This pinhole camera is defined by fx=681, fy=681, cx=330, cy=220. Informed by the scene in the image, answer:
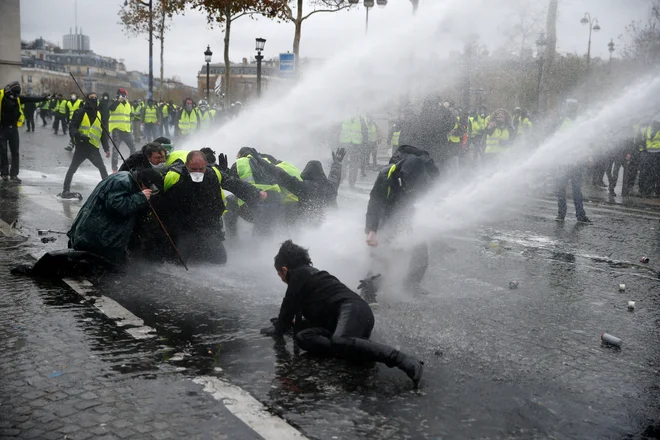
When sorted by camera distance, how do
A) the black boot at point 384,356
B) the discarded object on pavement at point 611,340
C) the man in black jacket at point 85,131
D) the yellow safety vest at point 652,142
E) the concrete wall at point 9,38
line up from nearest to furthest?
the black boot at point 384,356 < the discarded object on pavement at point 611,340 < the man in black jacket at point 85,131 < the yellow safety vest at point 652,142 < the concrete wall at point 9,38

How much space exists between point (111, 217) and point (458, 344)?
3722 mm

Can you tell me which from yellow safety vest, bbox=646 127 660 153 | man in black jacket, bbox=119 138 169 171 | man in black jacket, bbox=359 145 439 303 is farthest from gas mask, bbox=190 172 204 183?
yellow safety vest, bbox=646 127 660 153

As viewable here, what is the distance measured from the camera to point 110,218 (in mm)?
6820

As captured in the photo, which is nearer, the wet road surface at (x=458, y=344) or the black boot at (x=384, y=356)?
the wet road surface at (x=458, y=344)

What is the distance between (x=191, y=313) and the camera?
5.64m

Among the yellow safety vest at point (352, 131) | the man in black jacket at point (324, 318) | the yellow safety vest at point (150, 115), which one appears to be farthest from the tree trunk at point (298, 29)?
the man in black jacket at point (324, 318)

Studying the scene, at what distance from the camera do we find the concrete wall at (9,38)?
22362 millimetres

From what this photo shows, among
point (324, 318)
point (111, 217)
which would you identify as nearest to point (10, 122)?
point (111, 217)

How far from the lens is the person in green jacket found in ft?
22.1

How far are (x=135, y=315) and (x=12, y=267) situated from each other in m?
2.15

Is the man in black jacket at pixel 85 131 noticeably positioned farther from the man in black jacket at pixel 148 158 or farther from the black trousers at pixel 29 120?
the black trousers at pixel 29 120

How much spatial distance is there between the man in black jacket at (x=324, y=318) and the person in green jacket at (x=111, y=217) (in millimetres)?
2438

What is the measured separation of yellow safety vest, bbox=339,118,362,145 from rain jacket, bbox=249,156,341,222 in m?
7.60

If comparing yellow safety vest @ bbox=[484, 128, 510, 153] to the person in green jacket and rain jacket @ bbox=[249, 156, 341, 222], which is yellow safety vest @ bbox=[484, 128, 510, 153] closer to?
rain jacket @ bbox=[249, 156, 341, 222]
